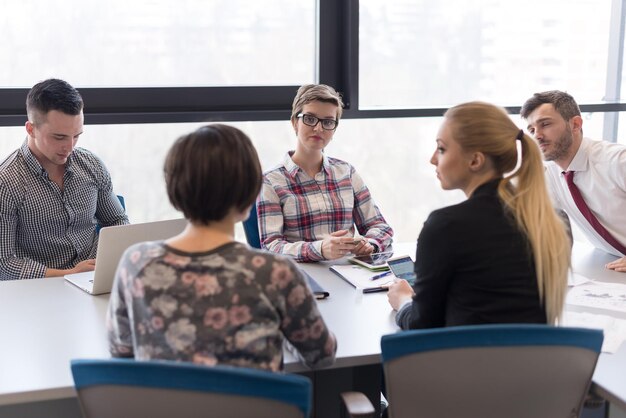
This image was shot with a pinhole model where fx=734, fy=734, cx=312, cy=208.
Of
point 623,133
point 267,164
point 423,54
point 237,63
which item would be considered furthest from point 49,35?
point 623,133

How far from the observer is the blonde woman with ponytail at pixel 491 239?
71.1 inches

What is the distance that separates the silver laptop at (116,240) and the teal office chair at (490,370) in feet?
3.13

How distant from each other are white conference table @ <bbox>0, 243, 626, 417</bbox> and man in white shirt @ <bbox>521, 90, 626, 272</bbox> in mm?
489

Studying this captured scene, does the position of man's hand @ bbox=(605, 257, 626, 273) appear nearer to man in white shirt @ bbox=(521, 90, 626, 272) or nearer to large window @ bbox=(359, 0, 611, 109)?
man in white shirt @ bbox=(521, 90, 626, 272)

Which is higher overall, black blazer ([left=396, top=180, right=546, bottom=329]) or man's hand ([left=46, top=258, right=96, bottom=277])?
black blazer ([left=396, top=180, right=546, bottom=329])

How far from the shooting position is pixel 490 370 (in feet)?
5.36

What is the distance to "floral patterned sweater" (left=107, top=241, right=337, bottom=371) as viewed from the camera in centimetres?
153

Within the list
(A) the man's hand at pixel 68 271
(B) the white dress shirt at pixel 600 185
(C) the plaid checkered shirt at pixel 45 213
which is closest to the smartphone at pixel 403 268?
(B) the white dress shirt at pixel 600 185

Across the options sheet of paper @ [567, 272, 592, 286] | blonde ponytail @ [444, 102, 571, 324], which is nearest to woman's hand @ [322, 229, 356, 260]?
sheet of paper @ [567, 272, 592, 286]

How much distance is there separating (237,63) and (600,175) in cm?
199

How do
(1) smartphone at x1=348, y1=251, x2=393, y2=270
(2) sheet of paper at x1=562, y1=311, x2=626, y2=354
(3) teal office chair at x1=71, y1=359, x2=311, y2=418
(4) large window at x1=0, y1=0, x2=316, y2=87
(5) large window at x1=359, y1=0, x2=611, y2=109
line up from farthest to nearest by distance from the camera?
(5) large window at x1=359, y1=0, x2=611, y2=109
(4) large window at x1=0, y1=0, x2=316, y2=87
(1) smartphone at x1=348, y1=251, x2=393, y2=270
(2) sheet of paper at x1=562, y1=311, x2=626, y2=354
(3) teal office chair at x1=71, y1=359, x2=311, y2=418

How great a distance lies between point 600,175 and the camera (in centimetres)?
309

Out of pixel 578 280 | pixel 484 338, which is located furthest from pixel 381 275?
pixel 484 338

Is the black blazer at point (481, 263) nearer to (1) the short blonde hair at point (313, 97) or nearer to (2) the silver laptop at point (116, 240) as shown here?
(2) the silver laptop at point (116, 240)
